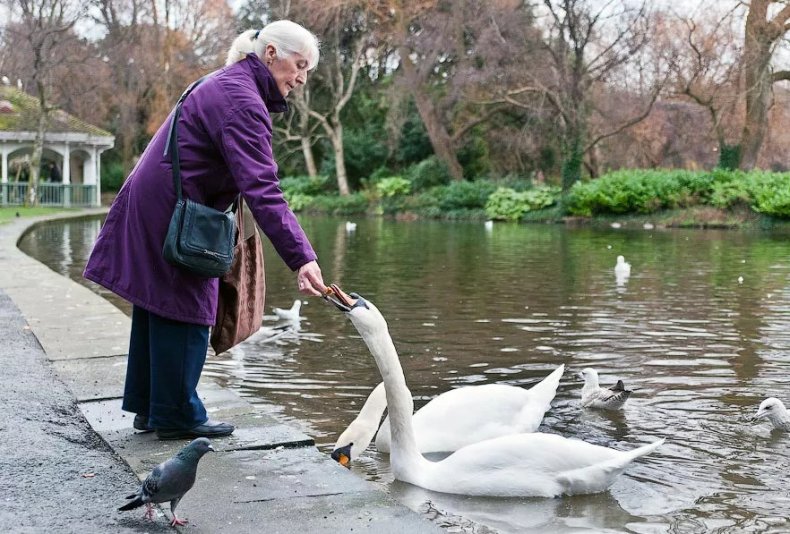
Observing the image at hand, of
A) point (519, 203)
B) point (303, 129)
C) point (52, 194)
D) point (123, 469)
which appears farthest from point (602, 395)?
point (303, 129)

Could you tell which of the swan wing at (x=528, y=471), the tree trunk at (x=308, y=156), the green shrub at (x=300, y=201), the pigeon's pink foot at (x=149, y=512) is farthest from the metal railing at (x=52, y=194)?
the pigeon's pink foot at (x=149, y=512)

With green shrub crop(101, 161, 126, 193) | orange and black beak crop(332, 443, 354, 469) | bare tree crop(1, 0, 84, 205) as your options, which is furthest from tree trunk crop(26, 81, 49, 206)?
orange and black beak crop(332, 443, 354, 469)

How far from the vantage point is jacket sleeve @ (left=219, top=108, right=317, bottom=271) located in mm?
3848

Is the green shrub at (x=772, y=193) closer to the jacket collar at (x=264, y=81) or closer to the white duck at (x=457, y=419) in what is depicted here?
the white duck at (x=457, y=419)

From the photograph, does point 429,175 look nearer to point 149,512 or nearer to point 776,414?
point 776,414

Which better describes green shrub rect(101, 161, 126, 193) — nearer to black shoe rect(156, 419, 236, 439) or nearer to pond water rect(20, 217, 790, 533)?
pond water rect(20, 217, 790, 533)

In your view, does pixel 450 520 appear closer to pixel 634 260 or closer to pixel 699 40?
pixel 634 260

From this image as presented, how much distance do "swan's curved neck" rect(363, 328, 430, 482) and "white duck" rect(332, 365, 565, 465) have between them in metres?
0.50

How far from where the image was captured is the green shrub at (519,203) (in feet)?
116

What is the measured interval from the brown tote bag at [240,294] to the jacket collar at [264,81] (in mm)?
494

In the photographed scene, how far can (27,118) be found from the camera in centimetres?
4234

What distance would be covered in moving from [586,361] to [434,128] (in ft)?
112

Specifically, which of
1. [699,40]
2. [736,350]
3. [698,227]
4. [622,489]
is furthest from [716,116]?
[622,489]

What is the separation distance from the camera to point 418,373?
7.62 meters
